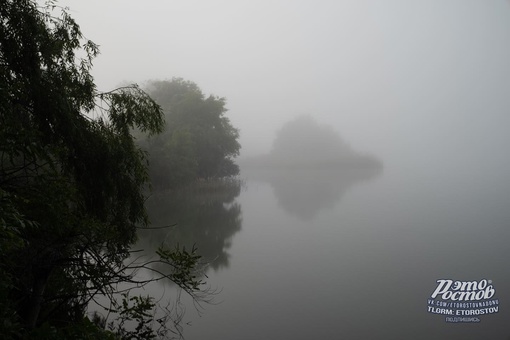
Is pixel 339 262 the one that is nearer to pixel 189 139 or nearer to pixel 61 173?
pixel 61 173

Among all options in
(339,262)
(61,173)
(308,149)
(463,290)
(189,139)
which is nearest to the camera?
(61,173)

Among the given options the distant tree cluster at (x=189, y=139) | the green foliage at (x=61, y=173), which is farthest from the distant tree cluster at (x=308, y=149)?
the green foliage at (x=61, y=173)

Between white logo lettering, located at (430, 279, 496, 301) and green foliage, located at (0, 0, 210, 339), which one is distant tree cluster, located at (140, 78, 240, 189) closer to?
green foliage, located at (0, 0, 210, 339)

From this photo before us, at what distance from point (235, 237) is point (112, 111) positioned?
850 cm

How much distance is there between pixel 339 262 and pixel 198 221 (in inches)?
275

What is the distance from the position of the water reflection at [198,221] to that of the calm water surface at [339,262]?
57 mm

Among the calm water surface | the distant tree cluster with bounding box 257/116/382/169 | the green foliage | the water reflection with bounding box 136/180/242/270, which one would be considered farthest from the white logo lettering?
the distant tree cluster with bounding box 257/116/382/169

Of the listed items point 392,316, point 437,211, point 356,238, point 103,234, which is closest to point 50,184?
point 103,234

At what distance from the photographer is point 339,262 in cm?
988

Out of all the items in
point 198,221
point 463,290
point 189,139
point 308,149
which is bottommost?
point 463,290

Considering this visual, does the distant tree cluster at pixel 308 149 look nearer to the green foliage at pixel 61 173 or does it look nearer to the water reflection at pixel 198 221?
the water reflection at pixel 198 221

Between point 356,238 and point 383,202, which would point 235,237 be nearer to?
point 356,238

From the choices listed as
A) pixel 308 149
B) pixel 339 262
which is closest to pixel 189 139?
pixel 339 262

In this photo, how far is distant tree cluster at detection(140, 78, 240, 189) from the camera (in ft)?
74.3
